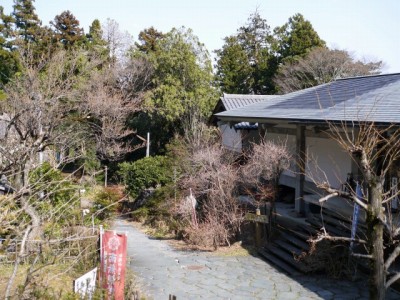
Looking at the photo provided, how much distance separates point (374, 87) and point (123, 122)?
16.0 m

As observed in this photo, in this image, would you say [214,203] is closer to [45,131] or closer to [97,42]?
[45,131]

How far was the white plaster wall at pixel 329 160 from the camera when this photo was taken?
44.4 ft

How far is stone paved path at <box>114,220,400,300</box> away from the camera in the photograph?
33.0ft

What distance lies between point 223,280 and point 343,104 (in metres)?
5.65

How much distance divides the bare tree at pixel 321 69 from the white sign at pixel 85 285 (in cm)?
2840

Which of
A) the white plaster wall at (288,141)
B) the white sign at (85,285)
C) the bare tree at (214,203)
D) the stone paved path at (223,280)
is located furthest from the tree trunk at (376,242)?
the white plaster wall at (288,141)

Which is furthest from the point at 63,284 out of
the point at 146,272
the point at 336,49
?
the point at 336,49

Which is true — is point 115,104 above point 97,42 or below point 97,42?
below

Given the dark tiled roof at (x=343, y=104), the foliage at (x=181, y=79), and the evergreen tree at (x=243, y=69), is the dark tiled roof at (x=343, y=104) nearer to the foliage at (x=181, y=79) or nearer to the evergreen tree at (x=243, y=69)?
the foliage at (x=181, y=79)

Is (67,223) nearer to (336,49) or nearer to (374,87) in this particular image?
(374,87)

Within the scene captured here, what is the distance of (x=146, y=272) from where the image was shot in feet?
38.9

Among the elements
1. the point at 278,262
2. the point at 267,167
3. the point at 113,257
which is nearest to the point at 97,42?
the point at 267,167

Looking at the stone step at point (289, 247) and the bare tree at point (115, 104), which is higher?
the bare tree at point (115, 104)

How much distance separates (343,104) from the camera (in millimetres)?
12617
